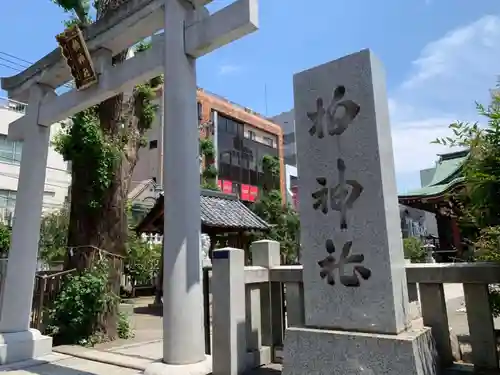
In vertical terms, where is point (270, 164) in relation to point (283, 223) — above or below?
above

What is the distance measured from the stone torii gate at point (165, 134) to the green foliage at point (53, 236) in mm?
12149

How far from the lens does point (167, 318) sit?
4480 mm

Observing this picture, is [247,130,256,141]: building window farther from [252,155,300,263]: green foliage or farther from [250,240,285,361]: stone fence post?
[250,240,285,361]: stone fence post

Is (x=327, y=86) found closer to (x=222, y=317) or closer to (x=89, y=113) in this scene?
(x=222, y=317)

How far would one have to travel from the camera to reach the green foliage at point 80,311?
25.0 ft

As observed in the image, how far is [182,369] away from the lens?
4.25 m

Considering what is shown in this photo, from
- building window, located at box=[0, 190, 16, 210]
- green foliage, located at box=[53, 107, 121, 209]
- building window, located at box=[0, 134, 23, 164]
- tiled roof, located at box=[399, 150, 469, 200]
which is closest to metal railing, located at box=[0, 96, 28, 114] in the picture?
building window, located at box=[0, 134, 23, 164]

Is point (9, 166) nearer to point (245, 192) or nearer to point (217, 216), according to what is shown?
point (217, 216)

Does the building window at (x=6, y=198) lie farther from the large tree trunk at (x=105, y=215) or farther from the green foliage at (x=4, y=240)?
the large tree trunk at (x=105, y=215)

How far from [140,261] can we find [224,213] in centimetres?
796

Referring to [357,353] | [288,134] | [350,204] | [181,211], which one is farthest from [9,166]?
Answer: [288,134]

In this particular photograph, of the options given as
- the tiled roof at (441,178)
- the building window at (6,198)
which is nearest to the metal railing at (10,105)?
the building window at (6,198)

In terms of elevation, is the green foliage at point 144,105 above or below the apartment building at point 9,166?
below

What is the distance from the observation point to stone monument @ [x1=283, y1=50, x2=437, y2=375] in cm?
329
